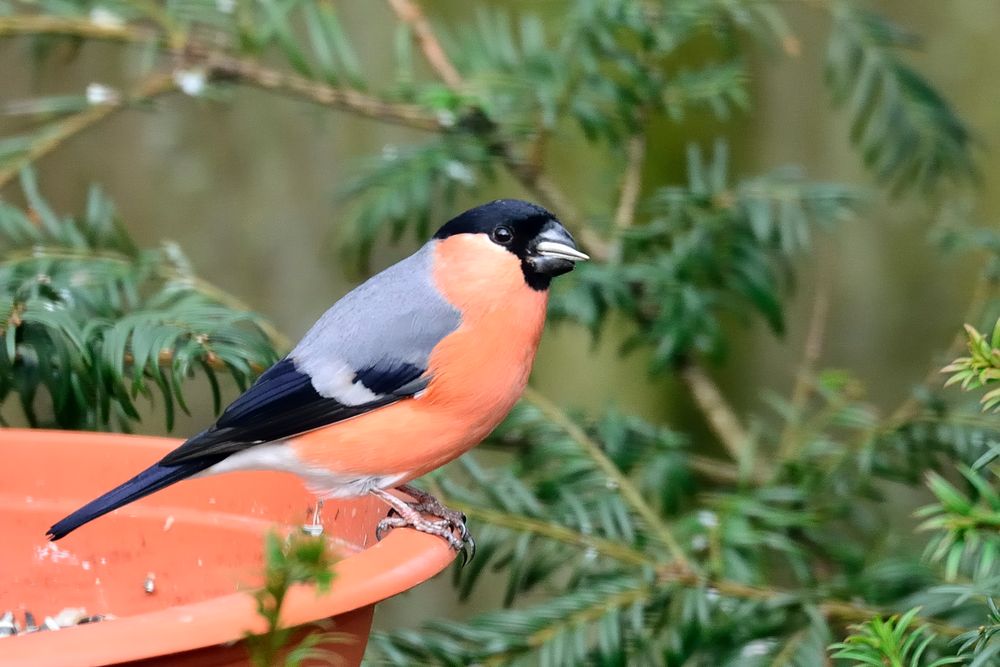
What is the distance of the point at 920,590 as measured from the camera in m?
1.21

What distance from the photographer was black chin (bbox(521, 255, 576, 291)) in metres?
1.16

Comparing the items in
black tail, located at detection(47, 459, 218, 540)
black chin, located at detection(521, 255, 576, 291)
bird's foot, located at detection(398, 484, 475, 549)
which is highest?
black chin, located at detection(521, 255, 576, 291)

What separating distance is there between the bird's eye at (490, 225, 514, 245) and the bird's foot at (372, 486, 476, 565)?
27 centimetres

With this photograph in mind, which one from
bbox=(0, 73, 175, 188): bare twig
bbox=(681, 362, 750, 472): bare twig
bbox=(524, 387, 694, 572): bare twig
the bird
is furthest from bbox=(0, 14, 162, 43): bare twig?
bbox=(681, 362, 750, 472): bare twig

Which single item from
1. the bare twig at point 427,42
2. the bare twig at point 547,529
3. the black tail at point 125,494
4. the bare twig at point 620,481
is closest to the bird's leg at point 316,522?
the black tail at point 125,494

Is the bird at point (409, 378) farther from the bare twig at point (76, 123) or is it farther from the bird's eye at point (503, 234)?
the bare twig at point (76, 123)

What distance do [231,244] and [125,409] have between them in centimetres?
110

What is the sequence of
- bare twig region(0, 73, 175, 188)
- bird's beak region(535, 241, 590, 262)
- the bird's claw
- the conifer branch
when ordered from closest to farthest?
the bird's claw, bird's beak region(535, 241, 590, 262), bare twig region(0, 73, 175, 188), the conifer branch

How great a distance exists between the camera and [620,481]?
1305mm

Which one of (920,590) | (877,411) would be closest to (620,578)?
(920,590)

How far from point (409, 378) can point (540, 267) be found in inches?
7.0

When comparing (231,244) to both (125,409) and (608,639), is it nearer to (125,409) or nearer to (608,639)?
(125,409)

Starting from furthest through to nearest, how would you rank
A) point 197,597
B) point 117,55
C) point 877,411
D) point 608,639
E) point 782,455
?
point 117,55 → point 877,411 → point 782,455 → point 608,639 → point 197,597

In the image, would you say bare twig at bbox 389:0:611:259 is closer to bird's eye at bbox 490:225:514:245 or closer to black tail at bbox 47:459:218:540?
bird's eye at bbox 490:225:514:245
